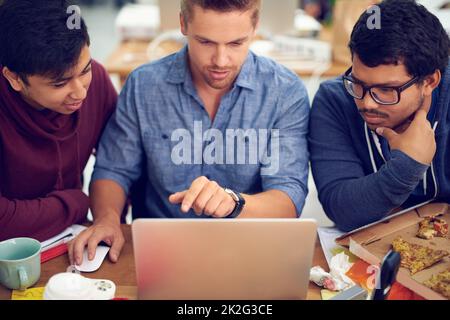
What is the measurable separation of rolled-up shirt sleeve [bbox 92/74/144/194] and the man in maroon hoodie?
0.05m

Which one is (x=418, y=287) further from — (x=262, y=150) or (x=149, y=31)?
(x=149, y=31)

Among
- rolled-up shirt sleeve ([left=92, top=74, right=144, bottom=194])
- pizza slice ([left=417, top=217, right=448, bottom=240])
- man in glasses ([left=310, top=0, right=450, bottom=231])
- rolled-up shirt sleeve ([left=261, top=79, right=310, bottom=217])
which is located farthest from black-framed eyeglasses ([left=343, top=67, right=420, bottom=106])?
rolled-up shirt sleeve ([left=92, top=74, right=144, bottom=194])

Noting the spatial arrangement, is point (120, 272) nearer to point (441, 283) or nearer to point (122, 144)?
point (122, 144)

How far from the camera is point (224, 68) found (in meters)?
1.37

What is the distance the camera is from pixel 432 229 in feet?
3.94

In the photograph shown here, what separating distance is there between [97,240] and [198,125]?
439 millimetres

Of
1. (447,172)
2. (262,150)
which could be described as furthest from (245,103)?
(447,172)

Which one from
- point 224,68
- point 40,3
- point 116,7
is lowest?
point 116,7

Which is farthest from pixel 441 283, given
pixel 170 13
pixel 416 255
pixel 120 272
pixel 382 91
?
pixel 170 13

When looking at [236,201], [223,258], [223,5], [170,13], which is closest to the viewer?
[223,258]

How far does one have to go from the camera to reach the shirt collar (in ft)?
4.80

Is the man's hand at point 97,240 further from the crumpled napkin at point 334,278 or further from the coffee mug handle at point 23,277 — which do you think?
the crumpled napkin at point 334,278

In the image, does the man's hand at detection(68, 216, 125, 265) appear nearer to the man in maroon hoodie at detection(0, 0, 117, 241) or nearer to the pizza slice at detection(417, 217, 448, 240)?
the man in maroon hoodie at detection(0, 0, 117, 241)

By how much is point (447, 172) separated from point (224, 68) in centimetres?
64
